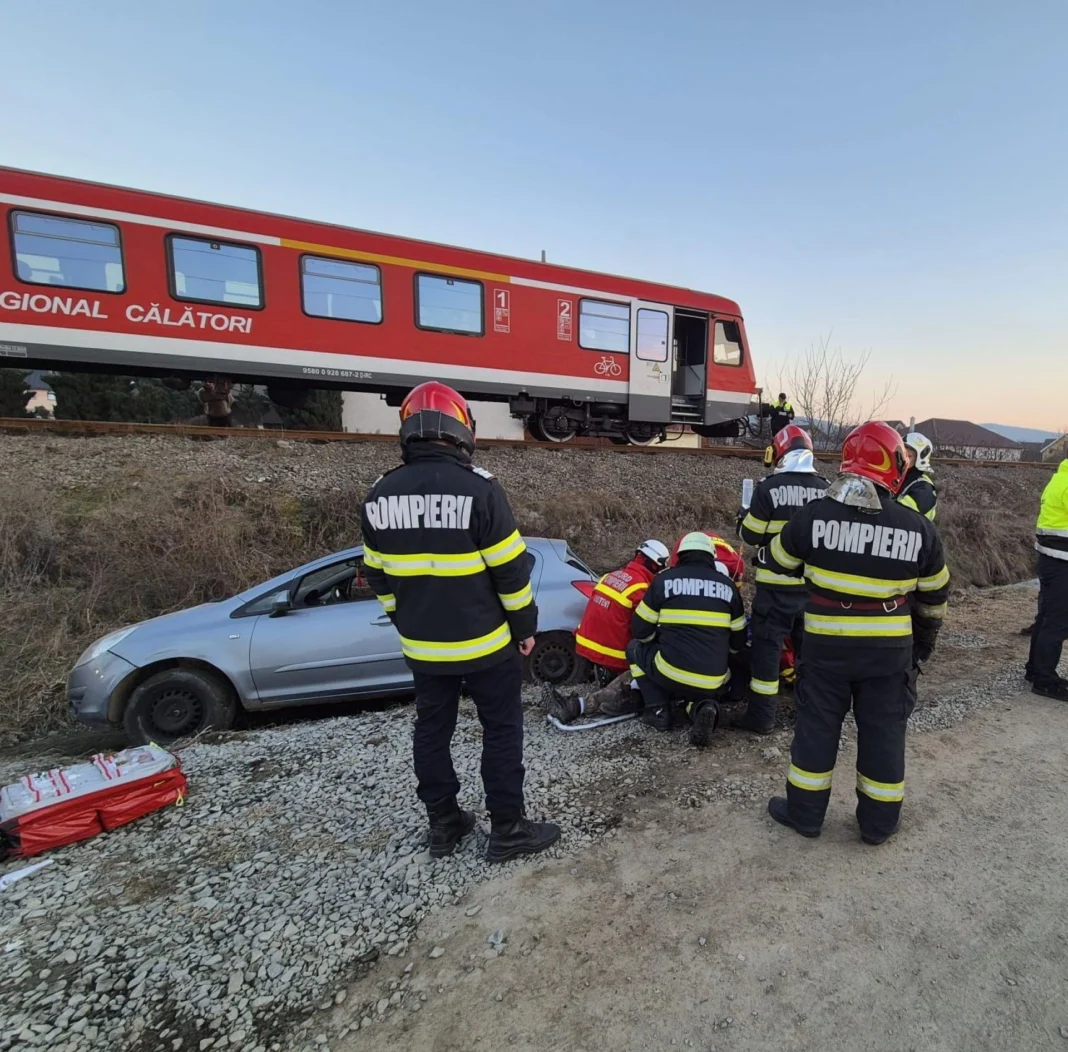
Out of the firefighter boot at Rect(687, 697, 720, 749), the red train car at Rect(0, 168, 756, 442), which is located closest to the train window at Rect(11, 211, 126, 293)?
the red train car at Rect(0, 168, 756, 442)

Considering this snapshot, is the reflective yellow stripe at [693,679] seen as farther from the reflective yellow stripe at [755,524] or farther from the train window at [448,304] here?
the train window at [448,304]

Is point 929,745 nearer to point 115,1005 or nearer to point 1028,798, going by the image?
point 1028,798

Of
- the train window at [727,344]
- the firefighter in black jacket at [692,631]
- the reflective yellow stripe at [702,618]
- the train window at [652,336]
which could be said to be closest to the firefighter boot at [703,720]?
the firefighter in black jacket at [692,631]

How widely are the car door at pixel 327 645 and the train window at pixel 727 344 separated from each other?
882 cm

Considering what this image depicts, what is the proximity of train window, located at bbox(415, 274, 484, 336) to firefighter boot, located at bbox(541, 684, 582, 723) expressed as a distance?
6.42 m

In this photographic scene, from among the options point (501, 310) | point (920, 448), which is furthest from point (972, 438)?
point (920, 448)

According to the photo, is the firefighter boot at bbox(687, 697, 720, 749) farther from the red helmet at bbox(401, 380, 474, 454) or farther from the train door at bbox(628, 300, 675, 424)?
the train door at bbox(628, 300, 675, 424)

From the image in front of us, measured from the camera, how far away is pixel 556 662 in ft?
16.8

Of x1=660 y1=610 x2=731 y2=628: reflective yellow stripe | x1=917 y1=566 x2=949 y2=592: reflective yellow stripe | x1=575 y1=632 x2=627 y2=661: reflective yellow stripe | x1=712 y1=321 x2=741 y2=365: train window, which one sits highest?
x1=712 y1=321 x2=741 y2=365: train window

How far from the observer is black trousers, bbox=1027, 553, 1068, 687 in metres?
4.16

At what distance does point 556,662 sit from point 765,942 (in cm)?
310

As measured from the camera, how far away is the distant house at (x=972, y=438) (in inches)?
1167

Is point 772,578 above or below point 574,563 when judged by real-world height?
above

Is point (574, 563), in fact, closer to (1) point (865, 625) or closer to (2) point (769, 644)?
(2) point (769, 644)
